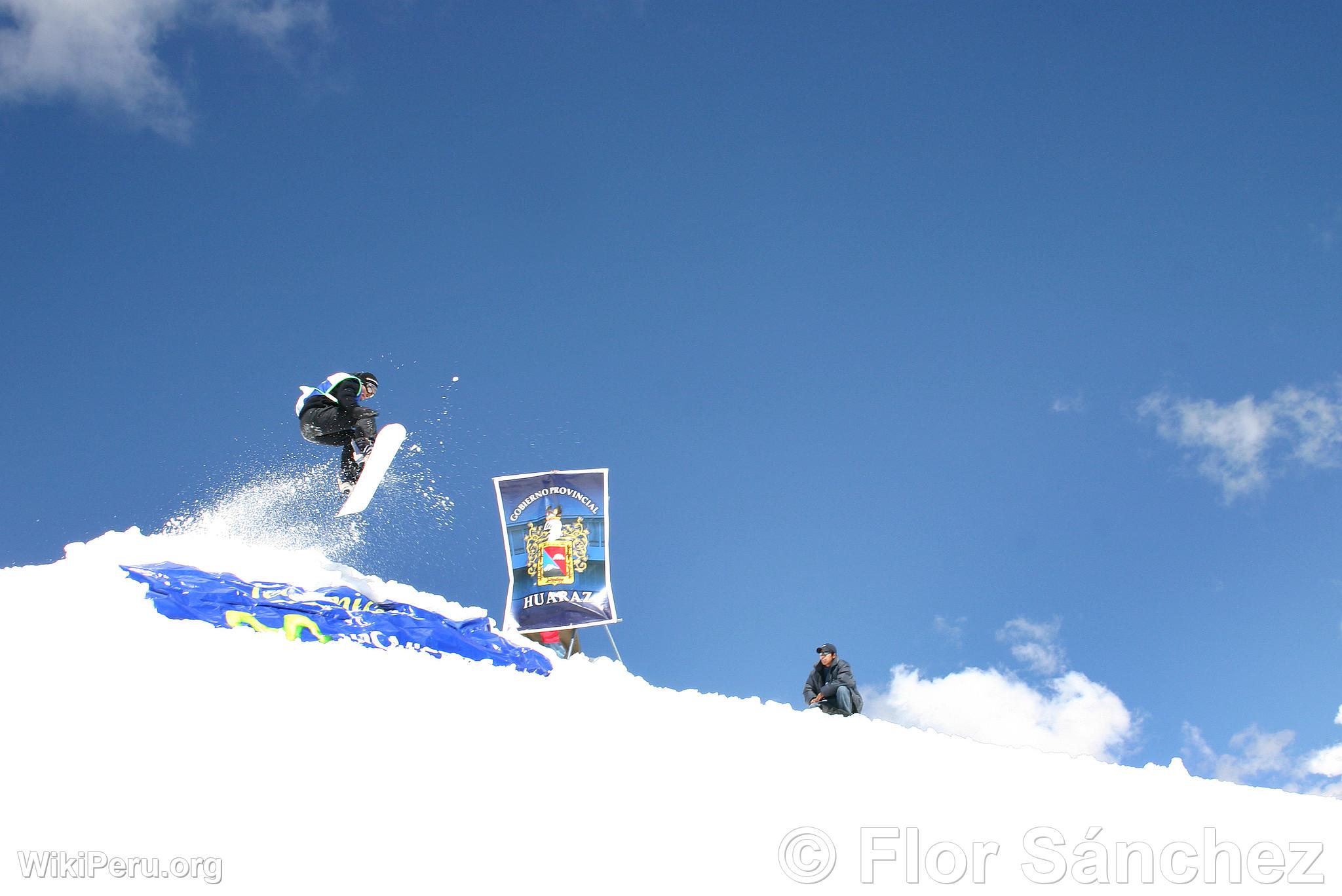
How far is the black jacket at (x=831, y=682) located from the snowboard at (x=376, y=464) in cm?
461

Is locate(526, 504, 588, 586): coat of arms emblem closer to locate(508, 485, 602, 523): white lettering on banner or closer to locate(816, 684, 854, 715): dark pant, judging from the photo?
locate(508, 485, 602, 523): white lettering on banner

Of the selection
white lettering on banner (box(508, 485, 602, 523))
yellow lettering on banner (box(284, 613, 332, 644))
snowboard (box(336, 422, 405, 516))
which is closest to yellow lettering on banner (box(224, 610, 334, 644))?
yellow lettering on banner (box(284, 613, 332, 644))

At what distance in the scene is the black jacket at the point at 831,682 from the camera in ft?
24.2

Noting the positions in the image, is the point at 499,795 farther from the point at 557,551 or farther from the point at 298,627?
the point at 557,551

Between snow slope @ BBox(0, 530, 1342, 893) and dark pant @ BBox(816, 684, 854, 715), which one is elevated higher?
dark pant @ BBox(816, 684, 854, 715)

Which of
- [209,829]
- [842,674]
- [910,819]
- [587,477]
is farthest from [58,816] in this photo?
[587,477]

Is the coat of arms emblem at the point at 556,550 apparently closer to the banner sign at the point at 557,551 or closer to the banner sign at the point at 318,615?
the banner sign at the point at 557,551

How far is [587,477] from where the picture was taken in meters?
9.37

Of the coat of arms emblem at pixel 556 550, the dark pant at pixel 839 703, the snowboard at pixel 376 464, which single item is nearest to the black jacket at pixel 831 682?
the dark pant at pixel 839 703

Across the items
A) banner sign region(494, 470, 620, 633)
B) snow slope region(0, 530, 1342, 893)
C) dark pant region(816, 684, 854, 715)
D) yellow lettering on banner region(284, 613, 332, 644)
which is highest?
banner sign region(494, 470, 620, 633)

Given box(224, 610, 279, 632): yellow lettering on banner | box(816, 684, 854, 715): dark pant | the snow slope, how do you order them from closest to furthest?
1. the snow slope
2. box(224, 610, 279, 632): yellow lettering on banner
3. box(816, 684, 854, 715): dark pant

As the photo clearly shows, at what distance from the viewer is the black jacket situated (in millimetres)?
7375

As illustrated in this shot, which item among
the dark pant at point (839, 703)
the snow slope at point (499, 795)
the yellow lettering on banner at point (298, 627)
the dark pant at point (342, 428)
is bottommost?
the snow slope at point (499, 795)

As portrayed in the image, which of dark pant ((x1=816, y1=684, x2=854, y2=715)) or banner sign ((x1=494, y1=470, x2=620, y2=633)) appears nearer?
dark pant ((x1=816, y1=684, x2=854, y2=715))
